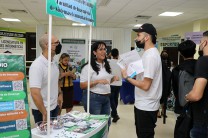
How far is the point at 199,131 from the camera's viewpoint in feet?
6.44

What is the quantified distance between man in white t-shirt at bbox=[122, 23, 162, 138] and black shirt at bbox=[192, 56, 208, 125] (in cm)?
35

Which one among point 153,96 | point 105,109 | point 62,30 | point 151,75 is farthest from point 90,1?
point 62,30

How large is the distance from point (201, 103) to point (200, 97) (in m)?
0.10

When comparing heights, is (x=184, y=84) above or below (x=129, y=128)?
above

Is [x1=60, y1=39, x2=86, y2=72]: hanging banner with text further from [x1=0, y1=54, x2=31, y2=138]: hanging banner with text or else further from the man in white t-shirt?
[x1=0, y1=54, x2=31, y2=138]: hanging banner with text

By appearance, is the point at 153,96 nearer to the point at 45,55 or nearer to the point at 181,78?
the point at 181,78

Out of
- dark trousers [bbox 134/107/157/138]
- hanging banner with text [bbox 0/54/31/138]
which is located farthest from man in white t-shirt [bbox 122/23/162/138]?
hanging banner with text [bbox 0/54/31/138]

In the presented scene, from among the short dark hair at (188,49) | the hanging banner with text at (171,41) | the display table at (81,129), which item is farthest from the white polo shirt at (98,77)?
the hanging banner with text at (171,41)

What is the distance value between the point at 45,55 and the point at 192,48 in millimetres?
1670

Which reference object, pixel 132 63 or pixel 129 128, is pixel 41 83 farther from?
pixel 129 128

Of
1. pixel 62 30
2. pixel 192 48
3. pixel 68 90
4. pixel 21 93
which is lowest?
pixel 68 90

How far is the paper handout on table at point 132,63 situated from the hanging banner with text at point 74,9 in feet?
1.60

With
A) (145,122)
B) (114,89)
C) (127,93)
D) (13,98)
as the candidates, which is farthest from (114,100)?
(13,98)

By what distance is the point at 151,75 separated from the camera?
6.65 ft
